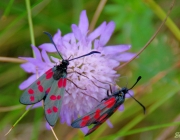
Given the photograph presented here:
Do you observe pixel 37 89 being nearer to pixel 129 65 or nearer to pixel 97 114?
pixel 97 114

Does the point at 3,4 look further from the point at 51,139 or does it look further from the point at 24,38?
the point at 51,139

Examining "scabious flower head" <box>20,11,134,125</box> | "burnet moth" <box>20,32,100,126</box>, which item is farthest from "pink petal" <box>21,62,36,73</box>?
"burnet moth" <box>20,32,100,126</box>

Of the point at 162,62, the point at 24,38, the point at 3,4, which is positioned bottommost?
the point at 162,62

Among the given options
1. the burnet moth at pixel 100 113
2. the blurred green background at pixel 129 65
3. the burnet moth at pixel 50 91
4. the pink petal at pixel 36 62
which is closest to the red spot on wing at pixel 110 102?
the burnet moth at pixel 100 113

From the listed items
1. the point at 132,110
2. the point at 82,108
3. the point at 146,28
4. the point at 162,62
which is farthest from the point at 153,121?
the point at 82,108

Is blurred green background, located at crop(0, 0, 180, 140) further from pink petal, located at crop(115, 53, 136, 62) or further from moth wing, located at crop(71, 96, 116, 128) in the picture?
moth wing, located at crop(71, 96, 116, 128)

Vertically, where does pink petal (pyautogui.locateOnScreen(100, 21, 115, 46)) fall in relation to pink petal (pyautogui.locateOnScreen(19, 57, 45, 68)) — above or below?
below

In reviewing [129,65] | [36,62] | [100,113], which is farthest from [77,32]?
[129,65]
